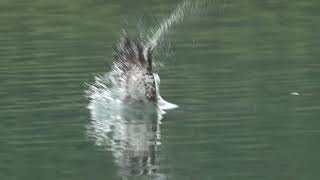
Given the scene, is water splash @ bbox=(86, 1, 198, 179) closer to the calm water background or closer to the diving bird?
the diving bird

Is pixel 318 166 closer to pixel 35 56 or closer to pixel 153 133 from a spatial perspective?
pixel 153 133

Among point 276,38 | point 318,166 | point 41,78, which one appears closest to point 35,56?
point 41,78

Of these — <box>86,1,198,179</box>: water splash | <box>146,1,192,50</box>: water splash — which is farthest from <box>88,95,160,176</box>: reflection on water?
<box>146,1,192,50</box>: water splash

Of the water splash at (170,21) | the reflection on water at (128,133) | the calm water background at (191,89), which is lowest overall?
the reflection on water at (128,133)

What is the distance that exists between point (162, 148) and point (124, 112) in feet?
8.62

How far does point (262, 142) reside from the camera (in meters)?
13.0

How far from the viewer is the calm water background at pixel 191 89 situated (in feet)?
39.9

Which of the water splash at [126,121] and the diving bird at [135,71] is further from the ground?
the diving bird at [135,71]

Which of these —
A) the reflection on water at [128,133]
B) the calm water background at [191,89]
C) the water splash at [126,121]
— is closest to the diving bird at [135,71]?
the water splash at [126,121]

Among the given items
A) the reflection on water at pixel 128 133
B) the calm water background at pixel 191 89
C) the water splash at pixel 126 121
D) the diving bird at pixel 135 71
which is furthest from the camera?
the diving bird at pixel 135 71

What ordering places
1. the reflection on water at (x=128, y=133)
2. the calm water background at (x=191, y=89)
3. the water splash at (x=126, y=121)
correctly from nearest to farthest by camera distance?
the calm water background at (x=191, y=89) → the reflection on water at (x=128, y=133) → the water splash at (x=126, y=121)

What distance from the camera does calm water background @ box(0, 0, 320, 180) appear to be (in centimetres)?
1216

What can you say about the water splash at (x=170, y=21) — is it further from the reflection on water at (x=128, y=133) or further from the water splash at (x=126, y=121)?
the reflection on water at (x=128, y=133)

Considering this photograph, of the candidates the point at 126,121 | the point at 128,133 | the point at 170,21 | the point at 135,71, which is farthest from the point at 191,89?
the point at 170,21
